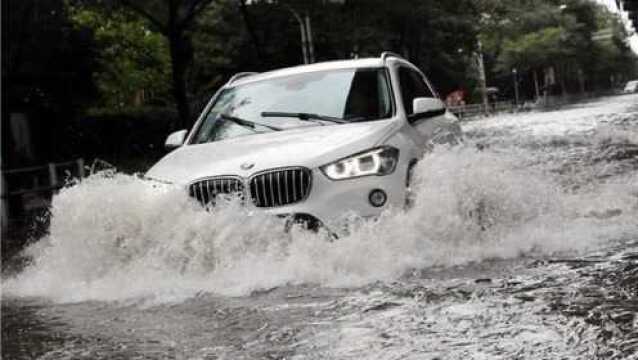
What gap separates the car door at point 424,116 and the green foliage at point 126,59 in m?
22.4

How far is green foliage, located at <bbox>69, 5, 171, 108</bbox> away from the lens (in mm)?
30484

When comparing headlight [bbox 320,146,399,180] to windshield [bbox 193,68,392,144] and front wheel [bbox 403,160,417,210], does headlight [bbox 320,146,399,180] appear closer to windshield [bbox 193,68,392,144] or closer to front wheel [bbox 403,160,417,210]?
front wheel [bbox 403,160,417,210]

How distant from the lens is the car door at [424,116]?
7387 millimetres

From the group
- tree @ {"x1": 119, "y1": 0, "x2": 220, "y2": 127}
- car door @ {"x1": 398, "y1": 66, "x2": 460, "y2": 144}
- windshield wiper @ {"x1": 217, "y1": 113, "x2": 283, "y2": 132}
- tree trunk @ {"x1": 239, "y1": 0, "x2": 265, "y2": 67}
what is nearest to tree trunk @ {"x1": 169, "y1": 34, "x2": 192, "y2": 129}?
tree @ {"x1": 119, "y1": 0, "x2": 220, "y2": 127}

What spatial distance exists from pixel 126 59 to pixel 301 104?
25.4m

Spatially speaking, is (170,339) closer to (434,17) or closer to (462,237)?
(462,237)

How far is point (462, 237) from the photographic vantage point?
6293mm

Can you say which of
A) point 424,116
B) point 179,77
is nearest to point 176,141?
point 424,116

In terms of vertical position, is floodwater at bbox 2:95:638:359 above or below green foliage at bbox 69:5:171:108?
below

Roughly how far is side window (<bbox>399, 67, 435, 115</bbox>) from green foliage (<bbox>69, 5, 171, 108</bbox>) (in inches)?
877

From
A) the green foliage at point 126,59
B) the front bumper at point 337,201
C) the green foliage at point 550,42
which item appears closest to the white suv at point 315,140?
the front bumper at point 337,201

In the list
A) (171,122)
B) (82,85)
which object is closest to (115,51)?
(82,85)

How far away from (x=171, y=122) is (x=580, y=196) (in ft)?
88.0

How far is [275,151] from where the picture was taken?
6336mm
